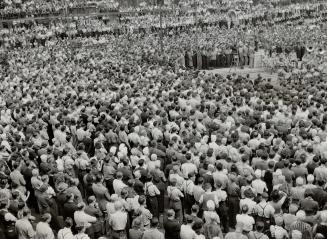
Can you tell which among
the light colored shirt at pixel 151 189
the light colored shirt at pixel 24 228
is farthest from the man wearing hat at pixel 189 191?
the light colored shirt at pixel 24 228

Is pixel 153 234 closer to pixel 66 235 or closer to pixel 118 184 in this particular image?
pixel 66 235

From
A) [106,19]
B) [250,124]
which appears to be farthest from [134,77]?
[106,19]

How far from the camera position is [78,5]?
46312 millimetres

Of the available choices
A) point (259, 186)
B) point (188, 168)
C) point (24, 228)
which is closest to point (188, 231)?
point (259, 186)

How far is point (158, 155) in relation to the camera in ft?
44.1

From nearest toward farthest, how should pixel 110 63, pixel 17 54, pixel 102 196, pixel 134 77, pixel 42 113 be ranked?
pixel 102 196
pixel 42 113
pixel 134 77
pixel 110 63
pixel 17 54

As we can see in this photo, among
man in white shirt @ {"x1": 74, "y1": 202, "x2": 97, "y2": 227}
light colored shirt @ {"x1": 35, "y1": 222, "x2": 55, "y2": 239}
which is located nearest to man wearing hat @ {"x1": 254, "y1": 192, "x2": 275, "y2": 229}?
man in white shirt @ {"x1": 74, "y1": 202, "x2": 97, "y2": 227}

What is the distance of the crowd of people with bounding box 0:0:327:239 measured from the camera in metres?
9.77

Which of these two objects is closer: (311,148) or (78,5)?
(311,148)

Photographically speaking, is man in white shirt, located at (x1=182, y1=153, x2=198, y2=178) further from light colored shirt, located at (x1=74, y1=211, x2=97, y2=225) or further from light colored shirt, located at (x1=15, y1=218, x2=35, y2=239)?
light colored shirt, located at (x1=15, y1=218, x2=35, y2=239)

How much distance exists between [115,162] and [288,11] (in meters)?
42.8

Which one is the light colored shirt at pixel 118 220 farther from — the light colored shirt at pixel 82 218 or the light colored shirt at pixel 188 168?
the light colored shirt at pixel 188 168

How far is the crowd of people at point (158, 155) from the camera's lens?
384 inches

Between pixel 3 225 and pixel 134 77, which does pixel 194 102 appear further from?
pixel 3 225
